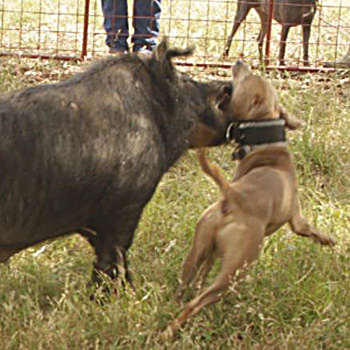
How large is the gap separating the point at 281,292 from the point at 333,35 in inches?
270

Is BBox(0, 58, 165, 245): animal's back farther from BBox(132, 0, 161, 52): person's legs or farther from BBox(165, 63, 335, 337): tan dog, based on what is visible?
BBox(132, 0, 161, 52): person's legs

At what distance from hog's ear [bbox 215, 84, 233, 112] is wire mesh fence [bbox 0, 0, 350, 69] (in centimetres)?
368

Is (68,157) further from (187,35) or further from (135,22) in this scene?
(187,35)

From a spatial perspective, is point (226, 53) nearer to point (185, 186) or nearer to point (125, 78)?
point (185, 186)

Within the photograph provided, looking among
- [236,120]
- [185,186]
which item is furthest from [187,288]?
[185,186]

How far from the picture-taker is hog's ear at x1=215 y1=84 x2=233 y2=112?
16.2ft

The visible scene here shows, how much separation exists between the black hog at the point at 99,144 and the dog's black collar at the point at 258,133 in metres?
0.20

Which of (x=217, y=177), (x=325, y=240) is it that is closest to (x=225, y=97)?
(x=217, y=177)

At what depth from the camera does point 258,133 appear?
4.74 metres

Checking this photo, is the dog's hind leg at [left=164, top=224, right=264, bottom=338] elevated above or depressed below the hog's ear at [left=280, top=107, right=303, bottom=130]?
below

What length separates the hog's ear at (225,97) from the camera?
493 centimetres

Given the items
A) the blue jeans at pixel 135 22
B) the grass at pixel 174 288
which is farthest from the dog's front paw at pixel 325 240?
the blue jeans at pixel 135 22

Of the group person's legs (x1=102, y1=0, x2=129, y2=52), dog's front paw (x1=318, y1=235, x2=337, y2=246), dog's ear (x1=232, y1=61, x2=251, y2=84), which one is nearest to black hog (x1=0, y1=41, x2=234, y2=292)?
dog's ear (x1=232, y1=61, x2=251, y2=84)

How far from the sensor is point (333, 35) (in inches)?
440
